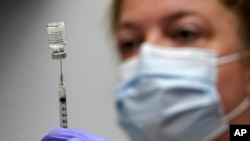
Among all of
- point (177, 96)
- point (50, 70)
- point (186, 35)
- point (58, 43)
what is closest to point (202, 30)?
point (186, 35)

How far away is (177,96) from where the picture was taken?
937 millimetres

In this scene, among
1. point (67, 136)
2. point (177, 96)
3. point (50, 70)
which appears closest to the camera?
point (177, 96)

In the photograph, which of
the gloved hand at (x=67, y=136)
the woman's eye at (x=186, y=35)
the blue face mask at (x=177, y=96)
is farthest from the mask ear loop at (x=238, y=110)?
the gloved hand at (x=67, y=136)

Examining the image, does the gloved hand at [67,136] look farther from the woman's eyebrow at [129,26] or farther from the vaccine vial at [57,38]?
the woman's eyebrow at [129,26]

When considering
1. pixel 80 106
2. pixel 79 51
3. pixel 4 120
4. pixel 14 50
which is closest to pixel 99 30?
pixel 79 51

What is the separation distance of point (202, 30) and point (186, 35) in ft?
0.11

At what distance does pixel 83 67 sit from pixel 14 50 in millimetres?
330

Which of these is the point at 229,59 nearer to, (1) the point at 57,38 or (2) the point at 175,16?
(2) the point at 175,16

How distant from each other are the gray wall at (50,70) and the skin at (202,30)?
1.46ft

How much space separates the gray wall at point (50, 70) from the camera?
4.95 feet

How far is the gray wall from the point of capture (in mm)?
1510

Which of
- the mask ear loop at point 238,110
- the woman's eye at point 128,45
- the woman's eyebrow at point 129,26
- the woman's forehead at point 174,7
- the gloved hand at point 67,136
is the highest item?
the woman's forehead at point 174,7

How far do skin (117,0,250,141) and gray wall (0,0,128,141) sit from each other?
0.44 metres

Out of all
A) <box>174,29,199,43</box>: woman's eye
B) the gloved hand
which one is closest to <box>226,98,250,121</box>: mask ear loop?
<box>174,29,199,43</box>: woman's eye
